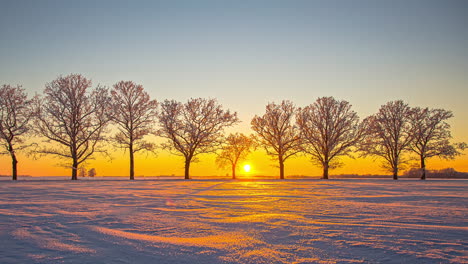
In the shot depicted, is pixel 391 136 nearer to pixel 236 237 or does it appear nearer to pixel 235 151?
pixel 235 151

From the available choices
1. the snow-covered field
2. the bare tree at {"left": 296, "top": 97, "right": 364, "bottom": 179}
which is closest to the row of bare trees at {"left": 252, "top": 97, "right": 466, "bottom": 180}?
the bare tree at {"left": 296, "top": 97, "right": 364, "bottom": 179}

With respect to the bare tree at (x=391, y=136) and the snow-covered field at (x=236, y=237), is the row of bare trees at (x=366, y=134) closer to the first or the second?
the bare tree at (x=391, y=136)

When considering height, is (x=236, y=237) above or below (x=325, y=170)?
above

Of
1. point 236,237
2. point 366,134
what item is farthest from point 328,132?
point 236,237

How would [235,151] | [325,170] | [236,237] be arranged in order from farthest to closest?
[235,151] < [325,170] < [236,237]

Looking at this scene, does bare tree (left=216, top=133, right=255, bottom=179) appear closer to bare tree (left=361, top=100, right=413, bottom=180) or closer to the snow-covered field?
bare tree (left=361, top=100, right=413, bottom=180)

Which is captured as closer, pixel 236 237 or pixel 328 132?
pixel 236 237

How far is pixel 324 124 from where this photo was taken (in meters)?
36.2

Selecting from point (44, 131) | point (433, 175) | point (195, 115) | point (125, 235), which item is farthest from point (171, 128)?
point (433, 175)

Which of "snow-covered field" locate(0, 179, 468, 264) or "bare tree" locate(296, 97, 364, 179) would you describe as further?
"bare tree" locate(296, 97, 364, 179)

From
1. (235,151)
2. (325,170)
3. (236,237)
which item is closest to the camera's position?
(236,237)

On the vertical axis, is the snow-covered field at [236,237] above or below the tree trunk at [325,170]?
above

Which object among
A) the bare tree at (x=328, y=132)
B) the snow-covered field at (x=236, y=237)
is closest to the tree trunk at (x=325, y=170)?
the bare tree at (x=328, y=132)

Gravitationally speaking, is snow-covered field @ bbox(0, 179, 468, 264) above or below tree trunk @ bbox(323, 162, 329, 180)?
above
